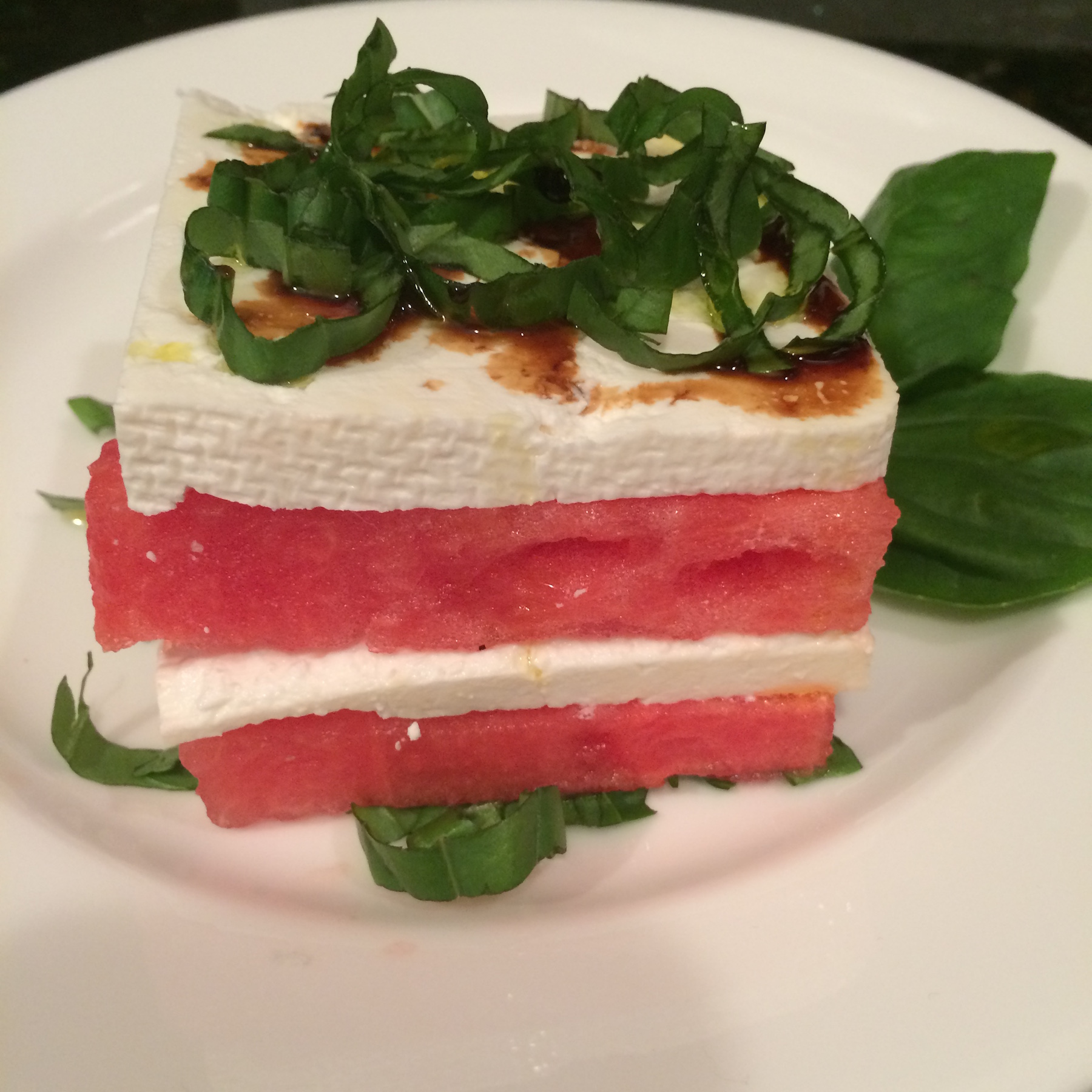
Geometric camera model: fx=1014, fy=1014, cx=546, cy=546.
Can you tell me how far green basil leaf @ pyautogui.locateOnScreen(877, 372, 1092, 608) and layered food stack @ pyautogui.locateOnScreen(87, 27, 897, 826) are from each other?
1.17 feet

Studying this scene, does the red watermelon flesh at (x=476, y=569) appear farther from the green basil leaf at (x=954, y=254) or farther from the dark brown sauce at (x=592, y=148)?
the dark brown sauce at (x=592, y=148)

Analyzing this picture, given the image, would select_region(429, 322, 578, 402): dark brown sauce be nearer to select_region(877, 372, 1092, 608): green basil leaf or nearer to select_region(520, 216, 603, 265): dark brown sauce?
select_region(520, 216, 603, 265): dark brown sauce

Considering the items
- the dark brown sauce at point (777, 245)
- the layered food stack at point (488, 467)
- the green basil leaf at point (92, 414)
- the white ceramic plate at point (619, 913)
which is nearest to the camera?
the white ceramic plate at point (619, 913)

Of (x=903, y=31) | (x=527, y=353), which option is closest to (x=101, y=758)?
(x=527, y=353)

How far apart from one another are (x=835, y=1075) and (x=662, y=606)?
2.20ft

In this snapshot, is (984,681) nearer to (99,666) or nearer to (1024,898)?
(1024,898)

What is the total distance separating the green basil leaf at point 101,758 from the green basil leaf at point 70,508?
0.52 metres

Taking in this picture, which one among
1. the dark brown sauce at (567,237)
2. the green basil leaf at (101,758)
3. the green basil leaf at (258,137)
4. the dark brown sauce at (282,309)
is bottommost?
the green basil leaf at (101,758)

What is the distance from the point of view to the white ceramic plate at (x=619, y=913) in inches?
48.6

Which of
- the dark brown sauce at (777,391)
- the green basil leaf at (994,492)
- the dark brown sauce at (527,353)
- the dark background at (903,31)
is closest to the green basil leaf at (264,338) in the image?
the dark brown sauce at (527,353)


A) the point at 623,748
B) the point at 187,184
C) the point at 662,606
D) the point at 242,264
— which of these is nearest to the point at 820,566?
the point at 662,606

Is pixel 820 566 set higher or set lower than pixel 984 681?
higher

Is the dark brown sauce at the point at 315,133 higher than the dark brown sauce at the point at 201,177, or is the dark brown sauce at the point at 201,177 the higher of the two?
the dark brown sauce at the point at 315,133

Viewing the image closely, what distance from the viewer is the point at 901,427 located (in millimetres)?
2055
